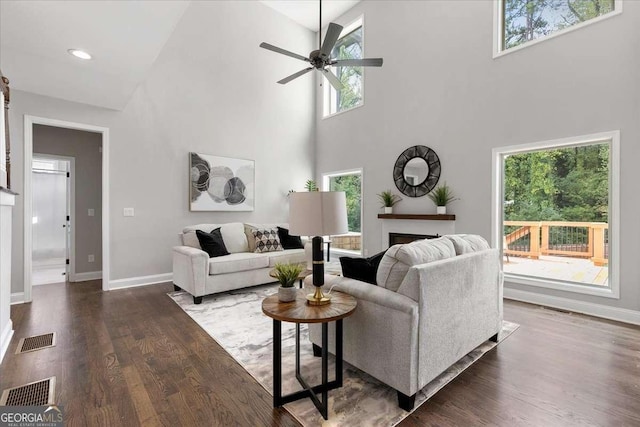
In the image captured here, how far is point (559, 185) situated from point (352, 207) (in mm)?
3542

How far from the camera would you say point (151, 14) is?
7.48 ft

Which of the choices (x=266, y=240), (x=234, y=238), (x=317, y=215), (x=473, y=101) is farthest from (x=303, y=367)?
(x=473, y=101)

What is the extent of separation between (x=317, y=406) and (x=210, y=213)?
13.8 feet

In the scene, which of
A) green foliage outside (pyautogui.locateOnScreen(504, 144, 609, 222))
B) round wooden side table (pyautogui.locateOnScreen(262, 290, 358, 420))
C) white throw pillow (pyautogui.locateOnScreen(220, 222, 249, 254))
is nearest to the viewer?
round wooden side table (pyautogui.locateOnScreen(262, 290, 358, 420))

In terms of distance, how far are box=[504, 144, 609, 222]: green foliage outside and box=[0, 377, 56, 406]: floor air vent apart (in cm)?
496

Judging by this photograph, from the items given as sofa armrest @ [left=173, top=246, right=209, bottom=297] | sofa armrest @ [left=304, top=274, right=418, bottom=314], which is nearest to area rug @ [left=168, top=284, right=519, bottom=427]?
sofa armrest @ [left=173, top=246, right=209, bottom=297]

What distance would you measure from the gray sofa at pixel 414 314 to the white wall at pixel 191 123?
3.52 m

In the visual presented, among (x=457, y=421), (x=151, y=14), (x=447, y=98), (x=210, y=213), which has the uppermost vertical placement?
(x=447, y=98)

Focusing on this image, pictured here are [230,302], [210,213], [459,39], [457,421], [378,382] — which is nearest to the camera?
[457,421]

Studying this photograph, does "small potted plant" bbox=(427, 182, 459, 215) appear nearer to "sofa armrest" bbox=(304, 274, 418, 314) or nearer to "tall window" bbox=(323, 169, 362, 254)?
"tall window" bbox=(323, 169, 362, 254)

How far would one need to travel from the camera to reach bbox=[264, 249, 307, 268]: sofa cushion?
4.43 m

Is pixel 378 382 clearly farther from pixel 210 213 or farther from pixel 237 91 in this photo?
pixel 237 91

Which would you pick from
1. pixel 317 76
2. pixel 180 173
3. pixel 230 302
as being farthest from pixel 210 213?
pixel 317 76

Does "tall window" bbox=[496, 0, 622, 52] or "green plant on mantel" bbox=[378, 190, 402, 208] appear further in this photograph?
"green plant on mantel" bbox=[378, 190, 402, 208]
